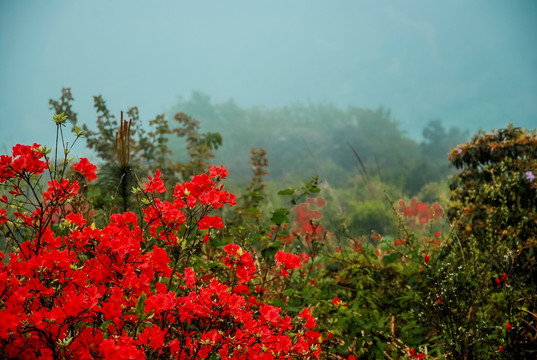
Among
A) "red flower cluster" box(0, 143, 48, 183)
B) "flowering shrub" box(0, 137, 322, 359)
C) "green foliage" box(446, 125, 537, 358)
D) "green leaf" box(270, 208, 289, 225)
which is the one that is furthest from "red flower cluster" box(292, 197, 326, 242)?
"red flower cluster" box(0, 143, 48, 183)

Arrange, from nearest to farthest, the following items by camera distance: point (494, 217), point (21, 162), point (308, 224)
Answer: point (21, 162), point (494, 217), point (308, 224)

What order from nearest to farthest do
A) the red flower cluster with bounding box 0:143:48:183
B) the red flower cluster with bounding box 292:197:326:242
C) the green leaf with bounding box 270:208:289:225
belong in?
the red flower cluster with bounding box 0:143:48:183
the green leaf with bounding box 270:208:289:225
the red flower cluster with bounding box 292:197:326:242

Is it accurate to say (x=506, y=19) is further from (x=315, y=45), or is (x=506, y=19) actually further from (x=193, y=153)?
(x=193, y=153)

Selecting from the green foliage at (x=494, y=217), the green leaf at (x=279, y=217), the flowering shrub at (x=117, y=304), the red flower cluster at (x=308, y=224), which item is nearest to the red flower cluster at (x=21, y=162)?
the flowering shrub at (x=117, y=304)

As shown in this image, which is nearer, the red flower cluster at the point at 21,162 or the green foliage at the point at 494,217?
the red flower cluster at the point at 21,162

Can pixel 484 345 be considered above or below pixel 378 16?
below

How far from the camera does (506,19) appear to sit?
8288 centimetres

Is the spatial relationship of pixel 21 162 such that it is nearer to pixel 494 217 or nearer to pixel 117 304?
pixel 117 304

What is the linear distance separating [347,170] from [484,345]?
26001 millimetres

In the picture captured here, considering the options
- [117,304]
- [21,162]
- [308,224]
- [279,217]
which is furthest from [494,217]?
[308,224]

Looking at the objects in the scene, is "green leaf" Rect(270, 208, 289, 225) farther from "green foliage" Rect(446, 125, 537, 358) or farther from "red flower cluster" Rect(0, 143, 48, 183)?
"red flower cluster" Rect(0, 143, 48, 183)

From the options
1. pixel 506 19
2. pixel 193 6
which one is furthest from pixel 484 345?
pixel 193 6

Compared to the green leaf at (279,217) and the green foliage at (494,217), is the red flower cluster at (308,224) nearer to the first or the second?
the green leaf at (279,217)

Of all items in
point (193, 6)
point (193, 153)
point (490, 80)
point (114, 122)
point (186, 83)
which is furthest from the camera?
point (193, 6)
